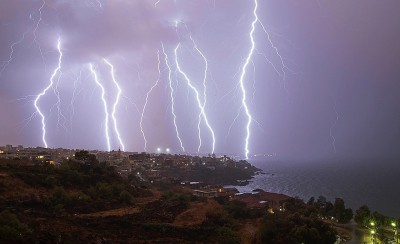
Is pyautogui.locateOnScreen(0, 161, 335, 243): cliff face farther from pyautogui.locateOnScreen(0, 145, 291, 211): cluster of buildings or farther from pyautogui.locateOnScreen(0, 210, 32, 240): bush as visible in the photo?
pyautogui.locateOnScreen(0, 145, 291, 211): cluster of buildings

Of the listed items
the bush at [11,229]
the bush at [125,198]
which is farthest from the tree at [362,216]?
the bush at [11,229]

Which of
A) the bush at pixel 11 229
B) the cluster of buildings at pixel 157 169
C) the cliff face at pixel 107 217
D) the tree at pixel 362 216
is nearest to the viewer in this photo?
the bush at pixel 11 229

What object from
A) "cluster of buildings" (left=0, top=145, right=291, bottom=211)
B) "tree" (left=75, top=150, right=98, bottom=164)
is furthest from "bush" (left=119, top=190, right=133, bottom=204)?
"cluster of buildings" (left=0, top=145, right=291, bottom=211)

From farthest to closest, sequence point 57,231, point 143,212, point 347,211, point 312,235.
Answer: point 347,211 < point 143,212 < point 312,235 < point 57,231

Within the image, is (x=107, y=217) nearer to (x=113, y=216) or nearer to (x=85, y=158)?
(x=113, y=216)

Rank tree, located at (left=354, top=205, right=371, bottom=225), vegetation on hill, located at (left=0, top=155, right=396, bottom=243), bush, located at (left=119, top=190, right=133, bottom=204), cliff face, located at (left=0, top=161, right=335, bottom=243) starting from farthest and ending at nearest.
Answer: bush, located at (left=119, top=190, right=133, bottom=204) → tree, located at (left=354, top=205, right=371, bottom=225) → vegetation on hill, located at (left=0, top=155, right=396, bottom=243) → cliff face, located at (left=0, top=161, right=335, bottom=243)

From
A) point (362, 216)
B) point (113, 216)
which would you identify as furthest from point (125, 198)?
point (362, 216)

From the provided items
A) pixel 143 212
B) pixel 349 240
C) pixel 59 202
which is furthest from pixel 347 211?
pixel 59 202

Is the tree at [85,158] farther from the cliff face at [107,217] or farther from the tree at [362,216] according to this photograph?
Answer: the tree at [362,216]

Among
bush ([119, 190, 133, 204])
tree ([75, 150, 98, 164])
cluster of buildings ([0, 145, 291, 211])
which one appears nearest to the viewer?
bush ([119, 190, 133, 204])

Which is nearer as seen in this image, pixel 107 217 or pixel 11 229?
pixel 11 229

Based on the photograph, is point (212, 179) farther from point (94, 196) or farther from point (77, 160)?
point (94, 196)
